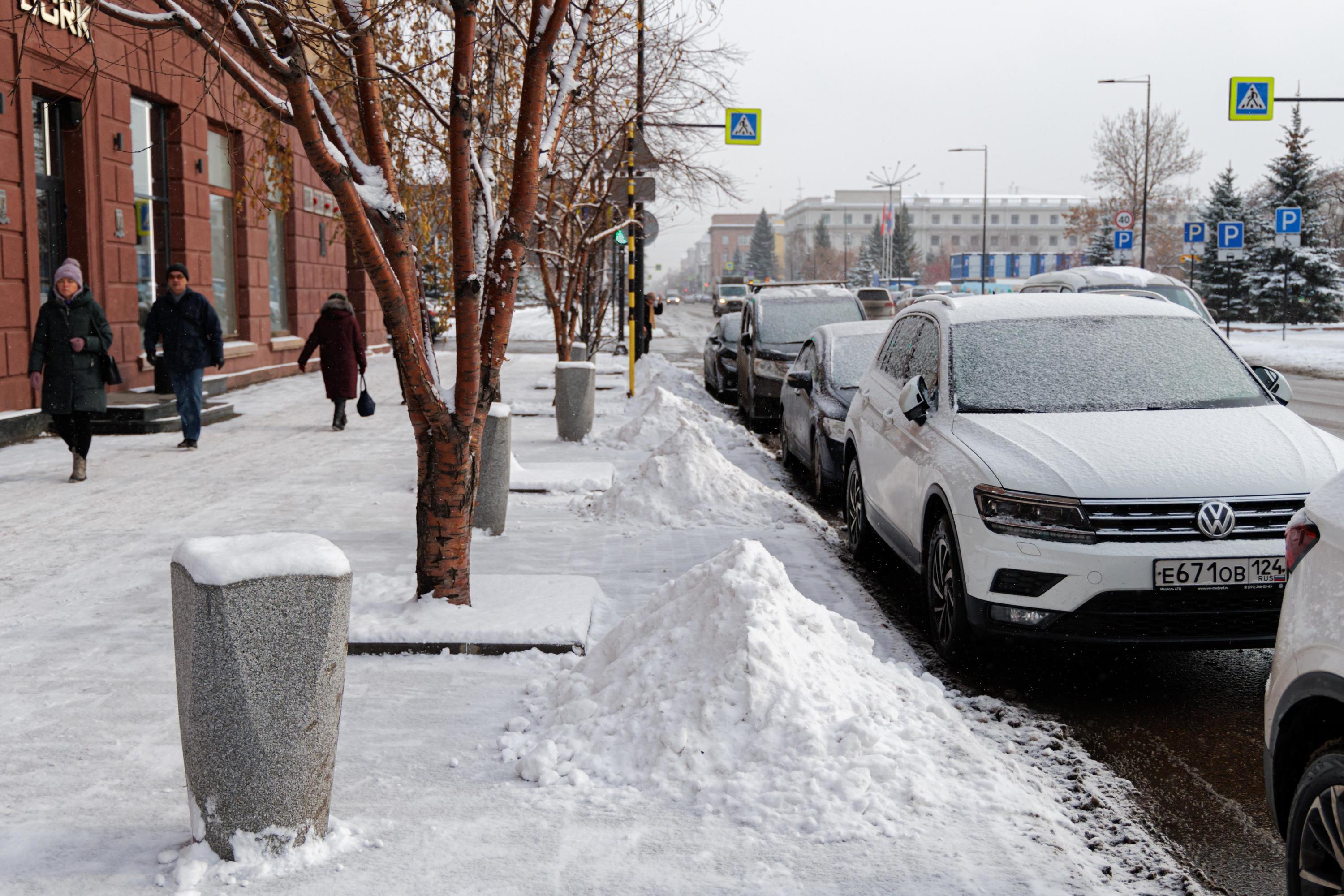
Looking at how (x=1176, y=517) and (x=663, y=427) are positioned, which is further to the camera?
(x=663, y=427)

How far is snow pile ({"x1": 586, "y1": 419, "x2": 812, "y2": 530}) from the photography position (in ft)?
29.6

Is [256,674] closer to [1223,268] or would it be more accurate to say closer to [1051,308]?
[1051,308]

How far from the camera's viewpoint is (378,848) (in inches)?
144

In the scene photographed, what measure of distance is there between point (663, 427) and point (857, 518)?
19.9 ft

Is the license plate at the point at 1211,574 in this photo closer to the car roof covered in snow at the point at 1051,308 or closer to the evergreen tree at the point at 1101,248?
the car roof covered in snow at the point at 1051,308

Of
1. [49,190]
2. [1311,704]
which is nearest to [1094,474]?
[1311,704]

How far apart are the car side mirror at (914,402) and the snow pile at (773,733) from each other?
1649mm

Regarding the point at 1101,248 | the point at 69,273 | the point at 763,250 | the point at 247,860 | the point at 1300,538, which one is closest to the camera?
the point at 1300,538

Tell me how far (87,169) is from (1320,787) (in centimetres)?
1509

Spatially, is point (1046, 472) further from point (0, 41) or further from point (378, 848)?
point (0, 41)

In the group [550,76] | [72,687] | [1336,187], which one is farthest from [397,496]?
[1336,187]

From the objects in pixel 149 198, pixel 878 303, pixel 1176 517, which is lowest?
pixel 1176 517

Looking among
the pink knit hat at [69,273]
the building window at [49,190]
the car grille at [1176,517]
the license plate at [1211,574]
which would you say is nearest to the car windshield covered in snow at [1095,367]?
the car grille at [1176,517]

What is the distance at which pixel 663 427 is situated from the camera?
13.9m
